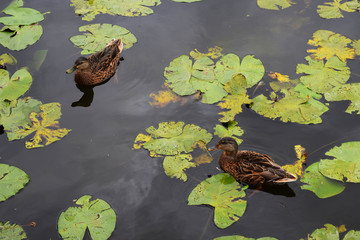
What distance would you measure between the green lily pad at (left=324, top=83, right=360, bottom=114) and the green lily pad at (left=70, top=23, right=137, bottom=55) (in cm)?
456

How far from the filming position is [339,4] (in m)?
9.84

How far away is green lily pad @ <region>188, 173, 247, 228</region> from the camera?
566 centimetres

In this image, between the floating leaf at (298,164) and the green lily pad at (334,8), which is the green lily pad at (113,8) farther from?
the floating leaf at (298,164)

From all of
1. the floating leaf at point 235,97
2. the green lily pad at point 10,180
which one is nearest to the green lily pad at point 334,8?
the floating leaf at point 235,97

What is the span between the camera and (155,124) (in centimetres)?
710

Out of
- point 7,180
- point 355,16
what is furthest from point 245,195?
point 355,16

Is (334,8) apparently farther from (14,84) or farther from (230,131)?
(14,84)

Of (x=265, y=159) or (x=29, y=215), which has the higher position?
(x=265, y=159)

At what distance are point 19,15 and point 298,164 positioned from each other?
7.38 metres

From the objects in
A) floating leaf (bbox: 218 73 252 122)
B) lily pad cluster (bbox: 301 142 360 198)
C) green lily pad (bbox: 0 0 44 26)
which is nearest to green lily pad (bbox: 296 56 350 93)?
floating leaf (bbox: 218 73 252 122)

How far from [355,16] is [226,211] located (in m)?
6.78

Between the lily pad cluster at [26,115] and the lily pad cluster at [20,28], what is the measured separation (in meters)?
1.17

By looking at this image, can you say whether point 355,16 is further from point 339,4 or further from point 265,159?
point 265,159

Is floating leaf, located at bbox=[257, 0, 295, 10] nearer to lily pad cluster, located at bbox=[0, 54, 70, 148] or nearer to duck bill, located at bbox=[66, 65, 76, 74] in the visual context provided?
duck bill, located at bbox=[66, 65, 76, 74]
